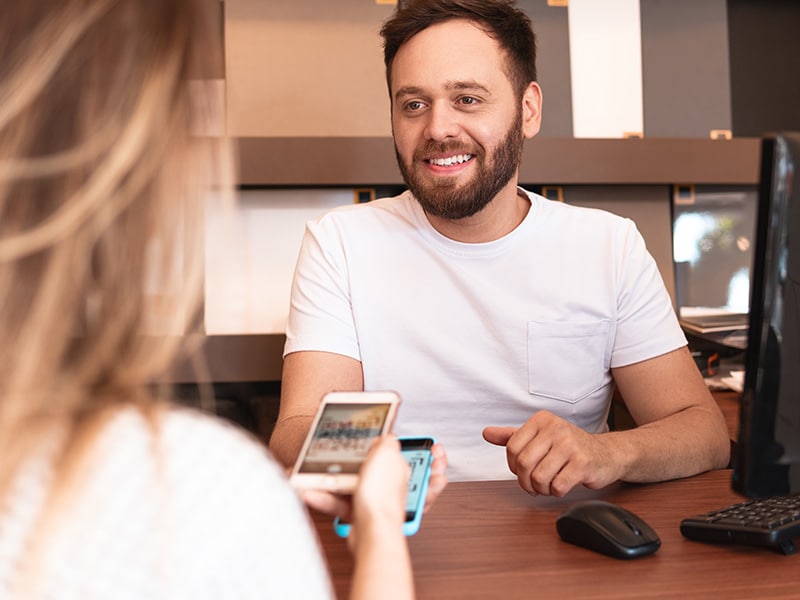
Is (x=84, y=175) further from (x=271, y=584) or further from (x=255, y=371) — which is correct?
(x=255, y=371)

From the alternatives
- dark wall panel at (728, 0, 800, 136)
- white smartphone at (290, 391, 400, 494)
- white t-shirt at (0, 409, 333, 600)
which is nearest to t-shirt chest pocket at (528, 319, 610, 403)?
white smartphone at (290, 391, 400, 494)

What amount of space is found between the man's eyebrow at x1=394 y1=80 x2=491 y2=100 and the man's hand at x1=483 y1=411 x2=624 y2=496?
735 millimetres

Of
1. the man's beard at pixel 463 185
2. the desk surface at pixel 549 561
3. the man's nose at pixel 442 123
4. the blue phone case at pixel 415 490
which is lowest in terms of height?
the desk surface at pixel 549 561

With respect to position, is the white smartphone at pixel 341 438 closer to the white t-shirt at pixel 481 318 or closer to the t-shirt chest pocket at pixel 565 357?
the white t-shirt at pixel 481 318

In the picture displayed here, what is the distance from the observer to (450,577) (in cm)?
85

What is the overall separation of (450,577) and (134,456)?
0.45m

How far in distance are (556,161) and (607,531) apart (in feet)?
4.35

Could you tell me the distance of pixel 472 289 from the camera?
1560mm

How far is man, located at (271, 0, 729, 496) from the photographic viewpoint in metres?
1.52

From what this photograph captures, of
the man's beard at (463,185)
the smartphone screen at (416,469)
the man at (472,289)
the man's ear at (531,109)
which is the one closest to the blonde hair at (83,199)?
the smartphone screen at (416,469)

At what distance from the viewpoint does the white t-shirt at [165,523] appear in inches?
18.6

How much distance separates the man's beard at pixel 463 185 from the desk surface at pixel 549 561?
655mm

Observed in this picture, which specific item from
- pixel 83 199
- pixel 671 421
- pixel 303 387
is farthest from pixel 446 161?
pixel 83 199

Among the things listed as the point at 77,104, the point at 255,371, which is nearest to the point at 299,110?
the point at 255,371
